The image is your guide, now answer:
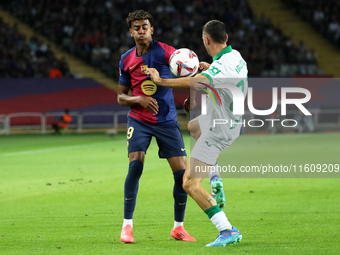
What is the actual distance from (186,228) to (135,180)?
0.97 m

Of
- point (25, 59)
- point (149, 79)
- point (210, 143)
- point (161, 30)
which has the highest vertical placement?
point (149, 79)

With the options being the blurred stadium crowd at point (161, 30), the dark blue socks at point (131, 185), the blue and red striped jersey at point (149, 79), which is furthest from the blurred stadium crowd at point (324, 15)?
the dark blue socks at point (131, 185)

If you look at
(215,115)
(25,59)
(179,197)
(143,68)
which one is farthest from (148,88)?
(25,59)

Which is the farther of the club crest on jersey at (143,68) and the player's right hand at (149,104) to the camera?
the club crest on jersey at (143,68)

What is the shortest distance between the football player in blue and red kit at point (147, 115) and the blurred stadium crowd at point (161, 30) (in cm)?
2222

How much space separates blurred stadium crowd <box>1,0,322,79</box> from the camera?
29531 mm

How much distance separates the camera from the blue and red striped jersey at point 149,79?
19.7 ft

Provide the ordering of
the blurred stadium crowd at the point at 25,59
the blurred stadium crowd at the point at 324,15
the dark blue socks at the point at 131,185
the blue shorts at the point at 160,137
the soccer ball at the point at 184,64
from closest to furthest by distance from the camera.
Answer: the soccer ball at the point at 184,64
the dark blue socks at the point at 131,185
the blue shorts at the point at 160,137
the blurred stadium crowd at the point at 25,59
the blurred stadium crowd at the point at 324,15

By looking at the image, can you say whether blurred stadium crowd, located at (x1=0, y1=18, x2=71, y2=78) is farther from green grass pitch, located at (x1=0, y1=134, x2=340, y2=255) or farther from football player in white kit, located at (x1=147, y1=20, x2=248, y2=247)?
football player in white kit, located at (x1=147, y1=20, x2=248, y2=247)

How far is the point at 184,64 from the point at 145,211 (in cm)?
261

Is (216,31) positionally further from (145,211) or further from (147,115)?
(145,211)

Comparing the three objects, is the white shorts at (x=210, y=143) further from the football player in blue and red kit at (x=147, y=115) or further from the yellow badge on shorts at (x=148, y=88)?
the yellow badge on shorts at (x=148, y=88)

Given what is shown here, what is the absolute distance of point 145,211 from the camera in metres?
7.38

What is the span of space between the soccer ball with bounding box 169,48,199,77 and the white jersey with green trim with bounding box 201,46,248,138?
0.38 m
